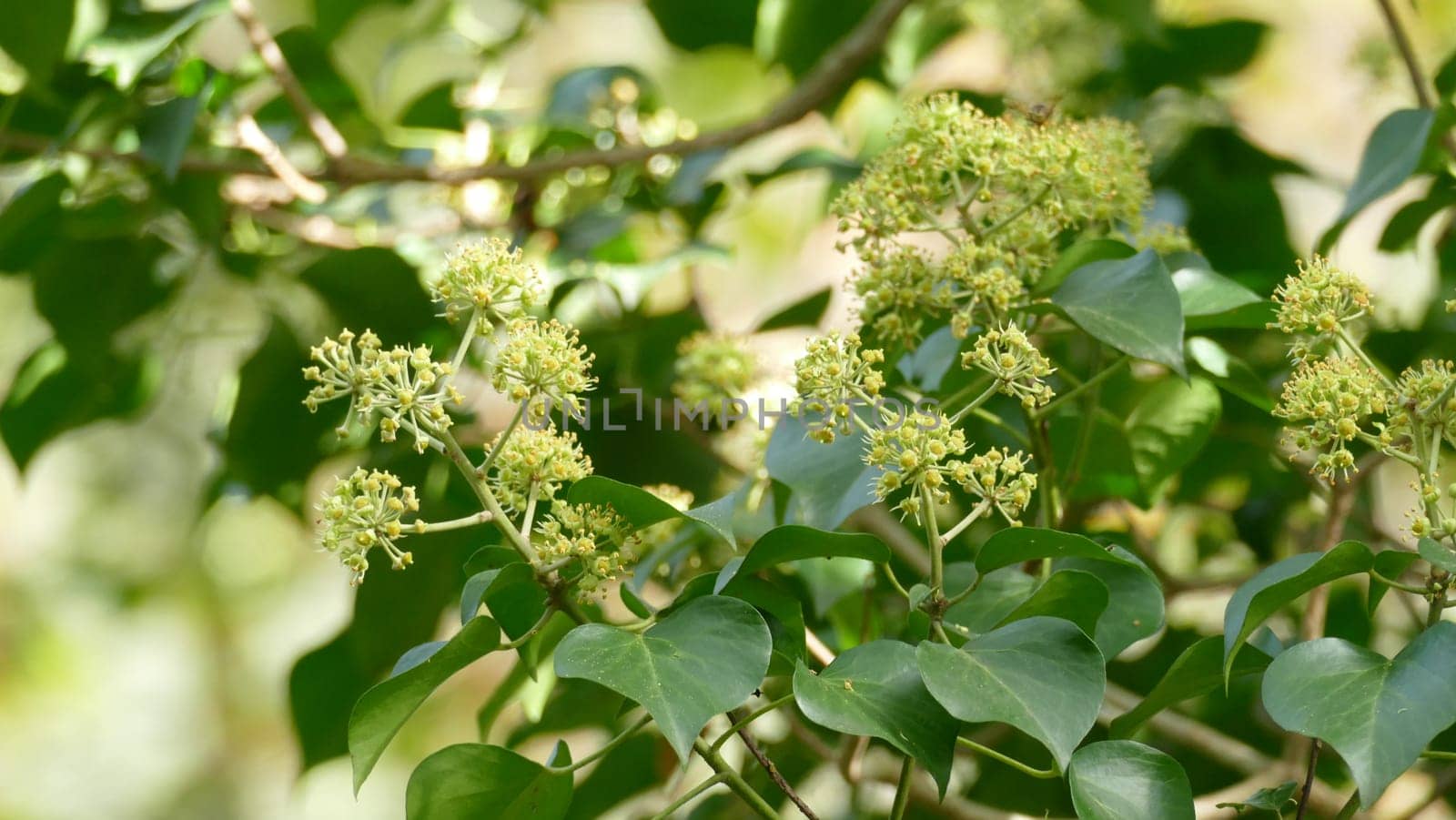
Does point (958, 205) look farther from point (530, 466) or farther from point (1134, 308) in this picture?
point (530, 466)

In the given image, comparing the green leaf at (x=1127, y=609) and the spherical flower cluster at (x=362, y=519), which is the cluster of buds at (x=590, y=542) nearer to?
the spherical flower cluster at (x=362, y=519)

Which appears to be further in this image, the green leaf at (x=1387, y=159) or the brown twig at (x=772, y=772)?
the green leaf at (x=1387, y=159)

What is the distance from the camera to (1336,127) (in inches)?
135

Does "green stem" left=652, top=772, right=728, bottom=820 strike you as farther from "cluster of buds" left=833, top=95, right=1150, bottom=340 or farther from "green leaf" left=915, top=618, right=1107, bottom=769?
"cluster of buds" left=833, top=95, right=1150, bottom=340

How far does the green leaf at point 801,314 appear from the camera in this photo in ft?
3.98

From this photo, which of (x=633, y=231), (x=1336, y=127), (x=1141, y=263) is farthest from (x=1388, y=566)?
(x=1336, y=127)

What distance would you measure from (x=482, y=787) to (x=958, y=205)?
40cm

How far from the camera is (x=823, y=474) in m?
0.74

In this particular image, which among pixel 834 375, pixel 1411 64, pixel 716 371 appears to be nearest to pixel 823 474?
pixel 834 375

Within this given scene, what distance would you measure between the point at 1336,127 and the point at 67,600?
402 centimetres

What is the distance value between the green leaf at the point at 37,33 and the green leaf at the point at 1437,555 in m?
1.05

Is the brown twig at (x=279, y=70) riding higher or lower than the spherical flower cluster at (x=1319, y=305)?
lower

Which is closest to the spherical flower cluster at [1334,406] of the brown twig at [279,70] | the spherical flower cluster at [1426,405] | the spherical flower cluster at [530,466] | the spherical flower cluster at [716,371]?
the spherical flower cluster at [1426,405]

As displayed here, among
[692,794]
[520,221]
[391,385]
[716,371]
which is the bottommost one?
[520,221]
